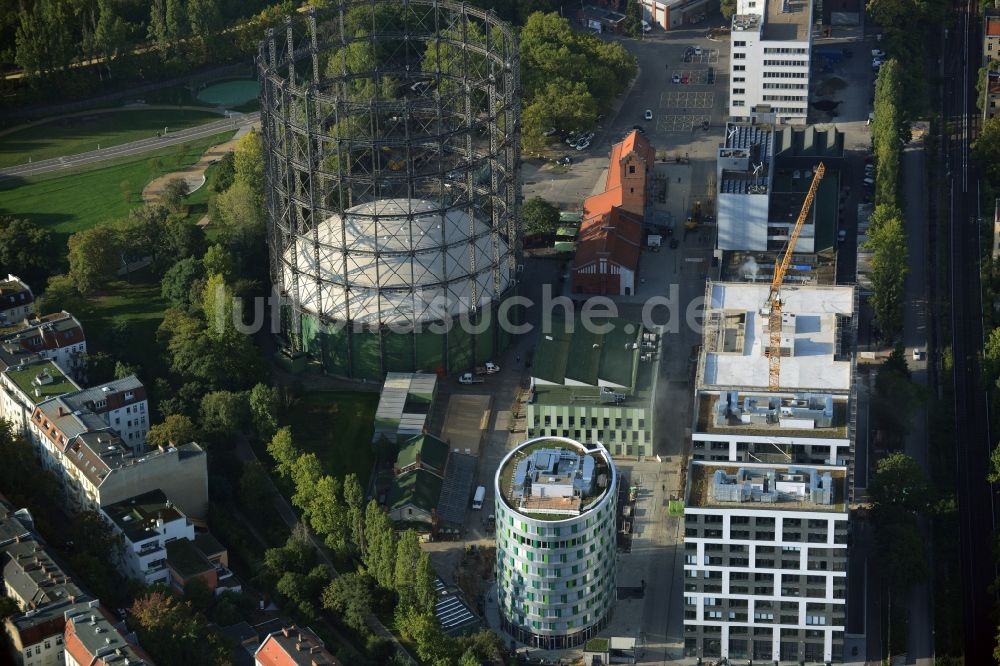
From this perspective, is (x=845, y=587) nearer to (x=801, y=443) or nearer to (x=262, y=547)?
(x=801, y=443)

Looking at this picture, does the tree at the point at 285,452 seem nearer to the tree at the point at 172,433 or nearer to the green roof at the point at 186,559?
the tree at the point at 172,433

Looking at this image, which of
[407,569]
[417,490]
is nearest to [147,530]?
[407,569]

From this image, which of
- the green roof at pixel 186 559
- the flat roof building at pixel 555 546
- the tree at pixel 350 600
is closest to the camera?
the flat roof building at pixel 555 546

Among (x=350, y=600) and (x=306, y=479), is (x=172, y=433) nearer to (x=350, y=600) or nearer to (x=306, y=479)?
(x=306, y=479)

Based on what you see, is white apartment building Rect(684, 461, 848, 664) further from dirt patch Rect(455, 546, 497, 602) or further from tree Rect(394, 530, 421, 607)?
tree Rect(394, 530, 421, 607)

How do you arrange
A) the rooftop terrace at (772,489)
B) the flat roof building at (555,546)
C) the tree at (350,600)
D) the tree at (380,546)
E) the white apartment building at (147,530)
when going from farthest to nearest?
the tree at (380,546)
the white apartment building at (147,530)
the tree at (350,600)
the flat roof building at (555,546)
the rooftop terrace at (772,489)

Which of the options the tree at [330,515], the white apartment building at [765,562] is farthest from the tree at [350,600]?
the white apartment building at [765,562]

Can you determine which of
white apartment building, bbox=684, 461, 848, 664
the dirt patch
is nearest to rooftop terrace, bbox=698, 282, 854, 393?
white apartment building, bbox=684, 461, 848, 664
